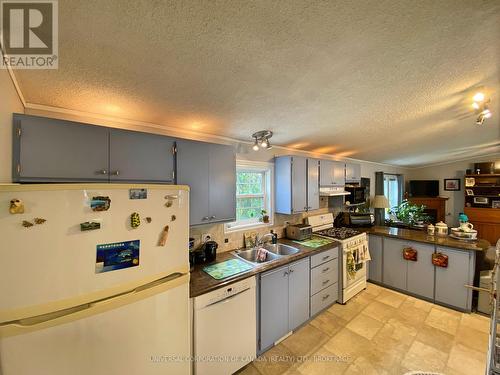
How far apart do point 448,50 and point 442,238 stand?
297 cm

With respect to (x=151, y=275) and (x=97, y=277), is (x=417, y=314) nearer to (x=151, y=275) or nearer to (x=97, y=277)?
(x=151, y=275)

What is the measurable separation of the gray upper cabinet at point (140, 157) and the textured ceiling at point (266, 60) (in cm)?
27

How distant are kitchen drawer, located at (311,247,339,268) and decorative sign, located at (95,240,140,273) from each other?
207 cm

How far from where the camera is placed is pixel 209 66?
1.19 meters

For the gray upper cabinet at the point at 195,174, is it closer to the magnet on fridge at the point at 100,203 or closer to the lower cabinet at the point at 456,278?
the magnet on fridge at the point at 100,203

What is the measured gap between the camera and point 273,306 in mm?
2061

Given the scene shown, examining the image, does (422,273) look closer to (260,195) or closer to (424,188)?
(260,195)

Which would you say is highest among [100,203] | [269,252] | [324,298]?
A: [100,203]

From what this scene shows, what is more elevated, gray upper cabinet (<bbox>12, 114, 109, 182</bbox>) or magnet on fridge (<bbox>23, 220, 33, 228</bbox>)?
gray upper cabinet (<bbox>12, 114, 109, 182</bbox>)

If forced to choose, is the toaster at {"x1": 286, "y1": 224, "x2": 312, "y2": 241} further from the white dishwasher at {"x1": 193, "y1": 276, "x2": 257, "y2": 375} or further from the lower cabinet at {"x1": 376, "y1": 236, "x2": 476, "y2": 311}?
the lower cabinet at {"x1": 376, "y1": 236, "x2": 476, "y2": 311}

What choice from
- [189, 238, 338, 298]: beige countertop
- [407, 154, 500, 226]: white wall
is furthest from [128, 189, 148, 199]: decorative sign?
[407, 154, 500, 226]: white wall

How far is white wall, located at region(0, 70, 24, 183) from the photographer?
106 cm

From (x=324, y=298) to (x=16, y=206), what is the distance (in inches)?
122

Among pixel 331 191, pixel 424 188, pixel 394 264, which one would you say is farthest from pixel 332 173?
pixel 424 188
